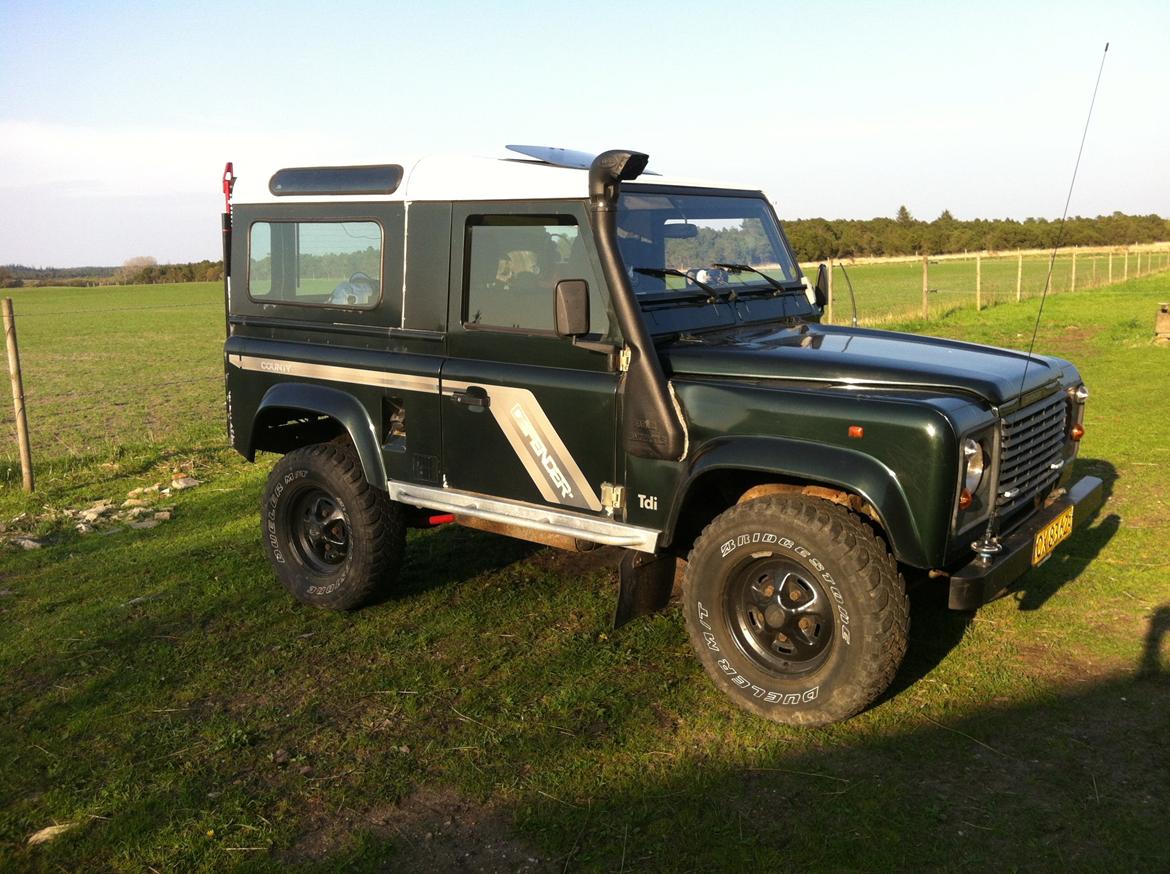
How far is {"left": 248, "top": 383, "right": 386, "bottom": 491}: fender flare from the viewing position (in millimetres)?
5285

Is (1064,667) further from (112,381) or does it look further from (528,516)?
(112,381)

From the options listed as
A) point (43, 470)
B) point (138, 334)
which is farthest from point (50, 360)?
point (43, 470)

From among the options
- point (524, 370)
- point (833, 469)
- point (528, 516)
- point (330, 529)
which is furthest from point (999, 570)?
point (330, 529)

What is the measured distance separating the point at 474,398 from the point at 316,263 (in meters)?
1.42

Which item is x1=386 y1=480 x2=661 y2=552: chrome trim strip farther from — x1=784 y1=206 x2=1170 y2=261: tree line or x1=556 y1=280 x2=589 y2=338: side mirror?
x1=784 y1=206 x2=1170 y2=261: tree line

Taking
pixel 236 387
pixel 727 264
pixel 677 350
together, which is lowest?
pixel 236 387

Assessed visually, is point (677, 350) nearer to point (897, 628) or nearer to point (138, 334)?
point (897, 628)

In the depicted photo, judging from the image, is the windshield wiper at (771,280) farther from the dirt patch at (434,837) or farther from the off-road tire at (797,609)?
the dirt patch at (434,837)

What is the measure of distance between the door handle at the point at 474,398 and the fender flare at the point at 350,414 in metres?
→ 0.63

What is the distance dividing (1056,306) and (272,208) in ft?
84.3

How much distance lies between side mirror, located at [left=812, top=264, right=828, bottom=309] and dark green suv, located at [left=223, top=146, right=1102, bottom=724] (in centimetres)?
10

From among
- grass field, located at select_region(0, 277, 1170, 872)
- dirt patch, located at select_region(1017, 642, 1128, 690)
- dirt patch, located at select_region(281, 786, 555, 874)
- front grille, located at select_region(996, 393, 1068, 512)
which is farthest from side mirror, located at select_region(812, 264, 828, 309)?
dirt patch, located at select_region(281, 786, 555, 874)

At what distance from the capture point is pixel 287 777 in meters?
3.96

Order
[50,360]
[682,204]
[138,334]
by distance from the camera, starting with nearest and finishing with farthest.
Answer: [682,204], [50,360], [138,334]
